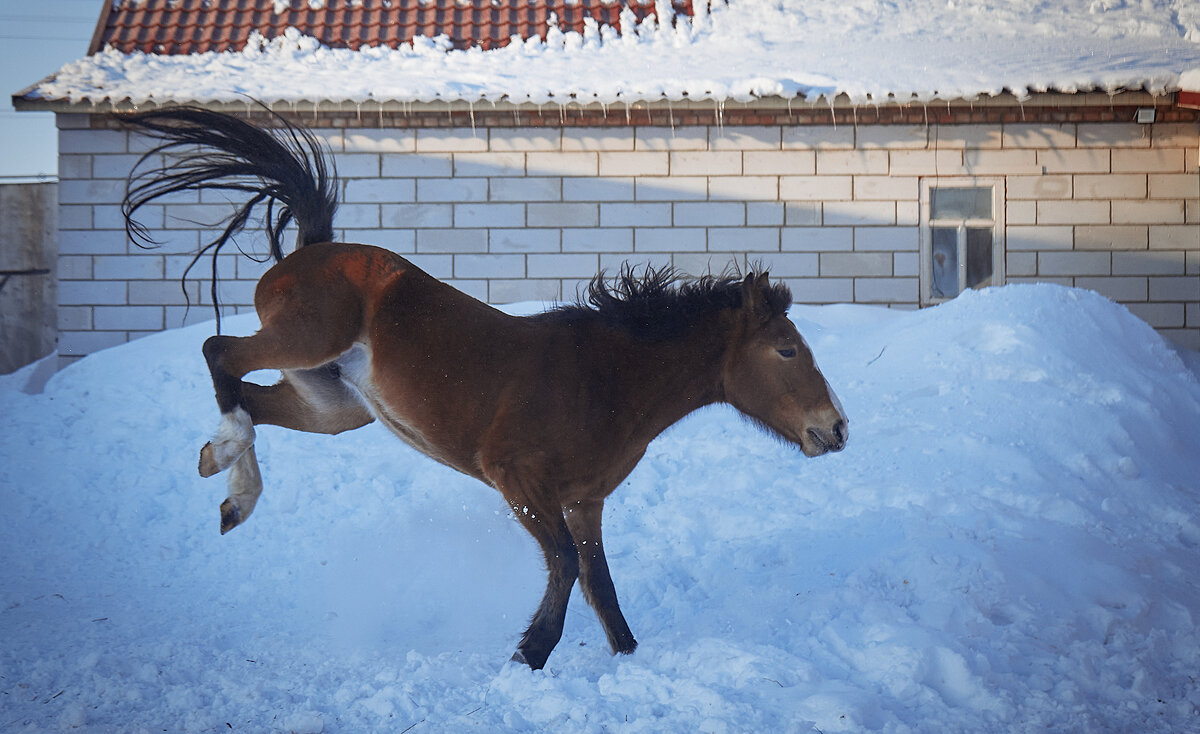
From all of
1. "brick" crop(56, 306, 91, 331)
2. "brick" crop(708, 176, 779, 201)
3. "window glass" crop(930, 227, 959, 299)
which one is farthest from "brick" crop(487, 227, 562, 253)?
"brick" crop(56, 306, 91, 331)

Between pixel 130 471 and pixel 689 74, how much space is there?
6.61 m

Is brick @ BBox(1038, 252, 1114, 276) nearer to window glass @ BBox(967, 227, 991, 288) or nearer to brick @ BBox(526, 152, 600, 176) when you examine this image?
window glass @ BBox(967, 227, 991, 288)

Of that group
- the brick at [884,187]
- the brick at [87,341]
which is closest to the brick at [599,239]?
the brick at [884,187]

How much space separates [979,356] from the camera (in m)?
7.25

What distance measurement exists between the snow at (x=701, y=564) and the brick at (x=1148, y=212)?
6.32 feet

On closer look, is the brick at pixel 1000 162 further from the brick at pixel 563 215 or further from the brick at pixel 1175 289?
the brick at pixel 563 215

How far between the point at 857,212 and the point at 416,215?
4699 mm

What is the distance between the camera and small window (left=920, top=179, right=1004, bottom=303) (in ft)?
31.6

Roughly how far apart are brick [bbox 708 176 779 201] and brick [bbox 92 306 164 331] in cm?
610

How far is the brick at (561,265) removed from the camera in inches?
378

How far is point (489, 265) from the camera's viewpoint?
959 cm

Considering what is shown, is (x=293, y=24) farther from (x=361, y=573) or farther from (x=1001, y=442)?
(x=1001, y=442)

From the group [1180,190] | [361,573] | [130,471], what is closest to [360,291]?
[361,573]

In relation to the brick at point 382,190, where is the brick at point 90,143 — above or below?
above
